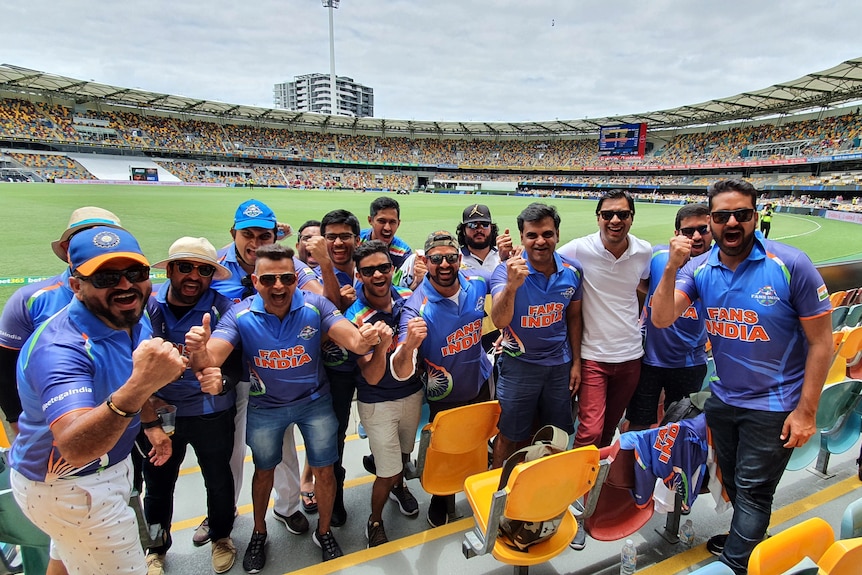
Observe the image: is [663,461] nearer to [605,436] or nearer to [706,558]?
[706,558]

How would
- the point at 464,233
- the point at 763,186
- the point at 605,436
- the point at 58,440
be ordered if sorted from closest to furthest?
the point at 58,440 → the point at 605,436 → the point at 464,233 → the point at 763,186

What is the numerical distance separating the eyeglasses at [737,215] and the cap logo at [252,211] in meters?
2.93

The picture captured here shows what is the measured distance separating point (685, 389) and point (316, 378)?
104 inches

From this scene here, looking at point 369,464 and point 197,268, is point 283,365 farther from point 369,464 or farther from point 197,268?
point 369,464

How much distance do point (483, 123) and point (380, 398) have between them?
216 feet

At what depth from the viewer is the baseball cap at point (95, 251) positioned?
1736 millimetres

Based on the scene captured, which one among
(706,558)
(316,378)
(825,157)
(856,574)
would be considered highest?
(825,157)

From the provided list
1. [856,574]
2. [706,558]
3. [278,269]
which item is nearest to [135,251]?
[278,269]

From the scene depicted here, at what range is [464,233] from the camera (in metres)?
4.18

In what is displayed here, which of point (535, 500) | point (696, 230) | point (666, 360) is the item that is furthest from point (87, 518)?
point (696, 230)

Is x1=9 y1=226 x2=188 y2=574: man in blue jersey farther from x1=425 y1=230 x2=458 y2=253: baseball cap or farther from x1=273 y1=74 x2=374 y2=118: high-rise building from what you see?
x1=273 y1=74 x2=374 y2=118: high-rise building

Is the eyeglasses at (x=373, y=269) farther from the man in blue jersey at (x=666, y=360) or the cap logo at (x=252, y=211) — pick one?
the man in blue jersey at (x=666, y=360)

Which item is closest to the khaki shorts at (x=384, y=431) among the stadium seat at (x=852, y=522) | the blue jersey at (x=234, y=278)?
the blue jersey at (x=234, y=278)

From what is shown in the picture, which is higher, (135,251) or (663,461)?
(135,251)
